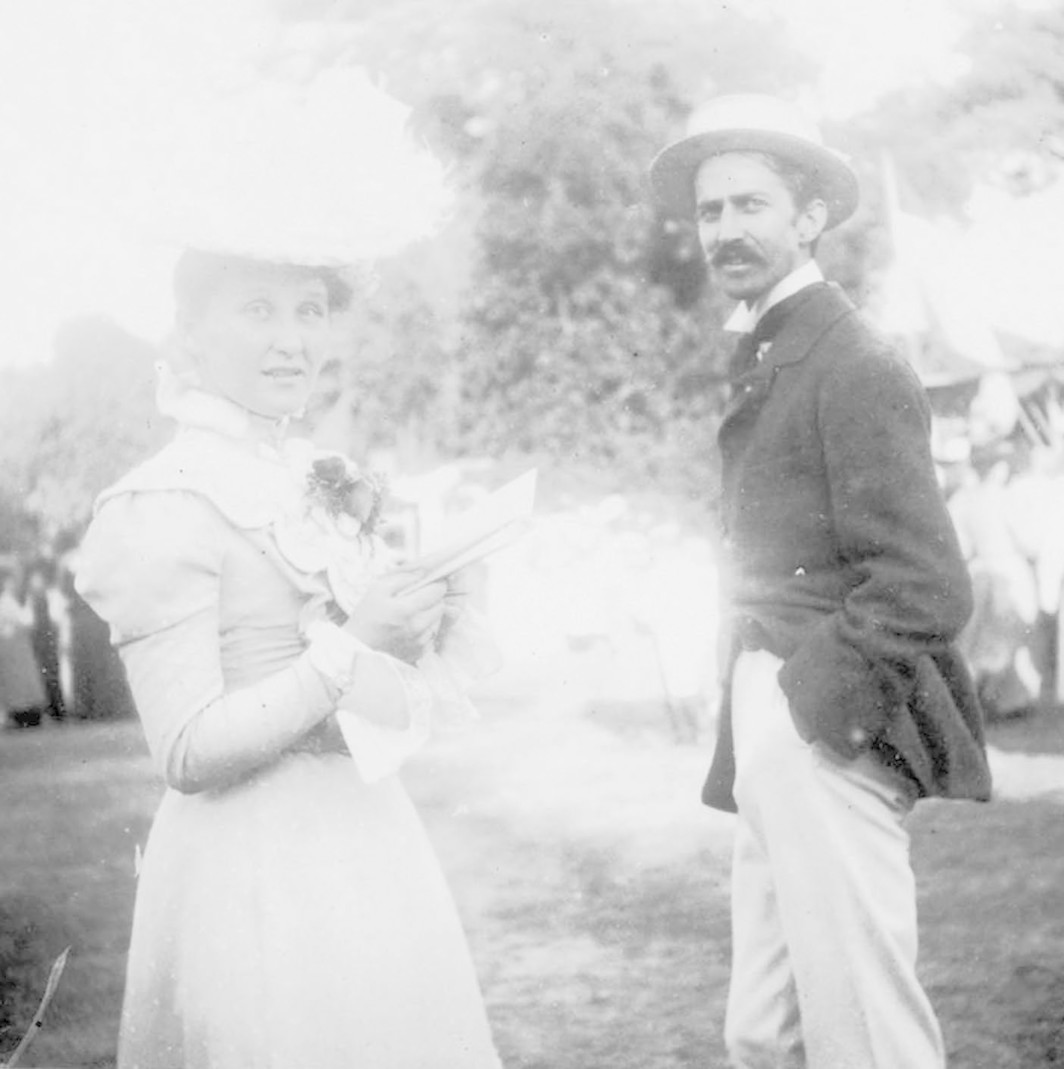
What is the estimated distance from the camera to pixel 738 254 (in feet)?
7.08

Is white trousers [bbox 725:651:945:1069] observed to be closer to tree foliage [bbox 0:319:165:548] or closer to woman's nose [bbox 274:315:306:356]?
woman's nose [bbox 274:315:306:356]

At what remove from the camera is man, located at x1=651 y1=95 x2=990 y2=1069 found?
193 centimetres

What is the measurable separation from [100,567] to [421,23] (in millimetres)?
1518

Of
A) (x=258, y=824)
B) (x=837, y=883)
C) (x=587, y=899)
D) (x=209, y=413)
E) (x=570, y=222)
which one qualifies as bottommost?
(x=587, y=899)

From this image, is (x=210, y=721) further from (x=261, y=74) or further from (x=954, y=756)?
(x=261, y=74)

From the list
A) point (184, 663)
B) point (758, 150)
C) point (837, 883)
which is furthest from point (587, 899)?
point (758, 150)

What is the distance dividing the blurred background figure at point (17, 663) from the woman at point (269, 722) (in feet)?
3.98

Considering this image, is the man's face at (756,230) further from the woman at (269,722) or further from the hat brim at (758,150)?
the woman at (269,722)

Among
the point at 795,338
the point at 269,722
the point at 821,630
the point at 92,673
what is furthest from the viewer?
the point at 92,673

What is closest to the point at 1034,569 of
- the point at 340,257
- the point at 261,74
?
the point at 340,257

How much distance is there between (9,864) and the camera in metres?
2.95

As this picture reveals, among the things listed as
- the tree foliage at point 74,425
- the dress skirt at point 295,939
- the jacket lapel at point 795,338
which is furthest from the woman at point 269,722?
the tree foliage at point 74,425

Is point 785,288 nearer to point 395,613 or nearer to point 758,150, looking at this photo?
point 758,150

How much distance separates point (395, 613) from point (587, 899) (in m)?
1.13
